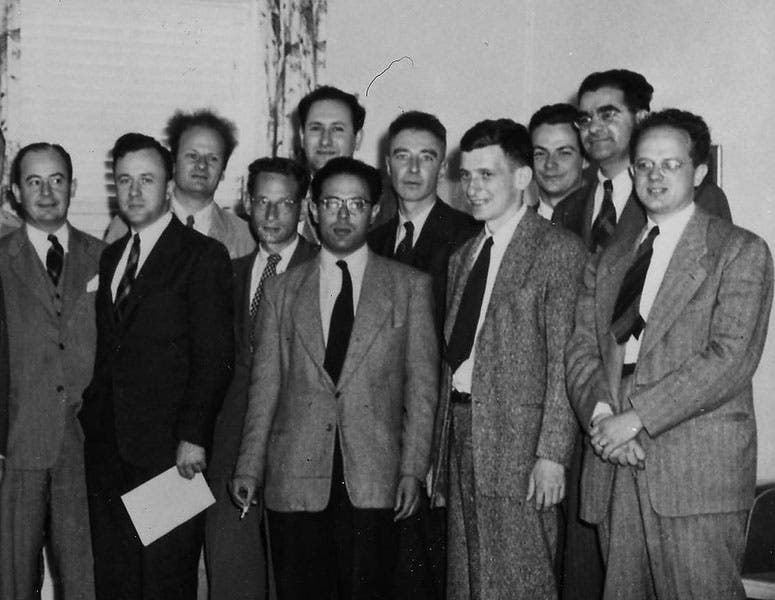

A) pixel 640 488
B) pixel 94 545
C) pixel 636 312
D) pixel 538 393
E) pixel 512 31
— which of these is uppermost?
pixel 512 31

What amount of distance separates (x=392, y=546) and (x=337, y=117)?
1851 mm

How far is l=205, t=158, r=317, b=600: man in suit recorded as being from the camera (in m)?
3.37

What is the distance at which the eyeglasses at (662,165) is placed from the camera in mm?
2709

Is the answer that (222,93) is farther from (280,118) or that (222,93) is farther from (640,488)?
(640,488)

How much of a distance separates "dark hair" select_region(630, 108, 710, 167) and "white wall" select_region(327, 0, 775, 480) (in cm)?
120

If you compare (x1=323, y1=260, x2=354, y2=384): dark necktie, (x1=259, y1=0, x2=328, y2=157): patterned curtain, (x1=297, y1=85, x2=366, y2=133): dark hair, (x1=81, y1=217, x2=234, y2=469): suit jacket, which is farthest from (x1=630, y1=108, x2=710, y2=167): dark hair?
(x1=259, y1=0, x2=328, y2=157): patterned curtain

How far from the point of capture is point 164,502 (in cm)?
309

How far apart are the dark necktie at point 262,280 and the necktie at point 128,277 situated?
434mm

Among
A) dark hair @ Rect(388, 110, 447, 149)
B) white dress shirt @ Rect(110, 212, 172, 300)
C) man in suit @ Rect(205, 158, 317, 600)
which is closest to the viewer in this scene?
white dress shirt @ Rect(110, 212, 172, 300)

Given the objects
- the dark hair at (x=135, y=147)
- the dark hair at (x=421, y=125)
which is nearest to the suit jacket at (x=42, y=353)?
the dark hair at (x=135, y=147)

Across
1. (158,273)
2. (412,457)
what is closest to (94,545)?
(158,273)

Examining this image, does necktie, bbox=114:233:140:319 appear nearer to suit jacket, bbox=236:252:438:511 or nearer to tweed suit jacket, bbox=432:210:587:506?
suit jacket, bbox=236:252:438:511

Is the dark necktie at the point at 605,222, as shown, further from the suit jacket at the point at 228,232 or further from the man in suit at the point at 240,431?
the suit jacket at the point at 228,232

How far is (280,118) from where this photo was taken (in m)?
4.84
